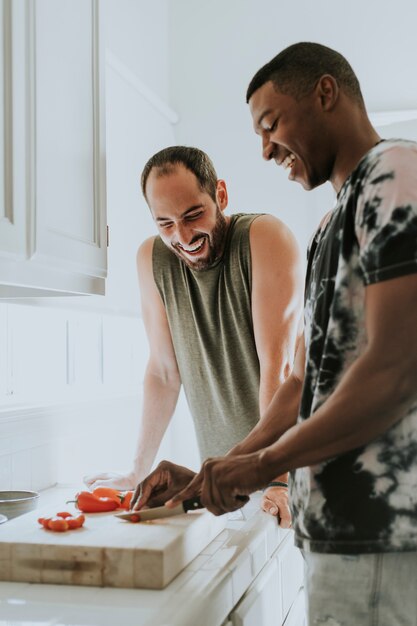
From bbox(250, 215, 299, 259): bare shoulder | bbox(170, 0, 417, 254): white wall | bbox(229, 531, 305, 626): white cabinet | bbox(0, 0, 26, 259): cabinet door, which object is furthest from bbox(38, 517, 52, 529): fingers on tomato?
bbox(170, 0, 417, 254): white wall

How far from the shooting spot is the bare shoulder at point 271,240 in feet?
6.11

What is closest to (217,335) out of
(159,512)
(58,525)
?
(159,512)

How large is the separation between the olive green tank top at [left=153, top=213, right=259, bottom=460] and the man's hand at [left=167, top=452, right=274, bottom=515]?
2.88 feet

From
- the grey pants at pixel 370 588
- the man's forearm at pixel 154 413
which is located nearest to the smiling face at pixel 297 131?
the grey pants at pixel 370 588

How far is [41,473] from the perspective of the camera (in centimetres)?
209

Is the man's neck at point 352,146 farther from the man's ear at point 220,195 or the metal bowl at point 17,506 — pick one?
the metal bowl at point 17,506

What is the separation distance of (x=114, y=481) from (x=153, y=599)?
0.74 meters

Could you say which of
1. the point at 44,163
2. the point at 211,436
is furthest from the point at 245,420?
the point at 44,163

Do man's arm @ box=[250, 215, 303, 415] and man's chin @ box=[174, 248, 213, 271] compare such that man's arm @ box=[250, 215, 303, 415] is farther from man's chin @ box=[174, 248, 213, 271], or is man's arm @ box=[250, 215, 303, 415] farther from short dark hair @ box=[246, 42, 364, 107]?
short dark hair @ box=[246, 42, 364, 107]

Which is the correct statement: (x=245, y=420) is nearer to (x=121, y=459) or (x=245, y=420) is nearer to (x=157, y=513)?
(x=157, y=513)

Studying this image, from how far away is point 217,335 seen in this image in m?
1.96

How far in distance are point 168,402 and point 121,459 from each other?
76 centimetres

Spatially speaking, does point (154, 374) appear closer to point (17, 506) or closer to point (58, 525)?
point (17, 506)

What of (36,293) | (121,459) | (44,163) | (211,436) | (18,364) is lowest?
(121,459)
